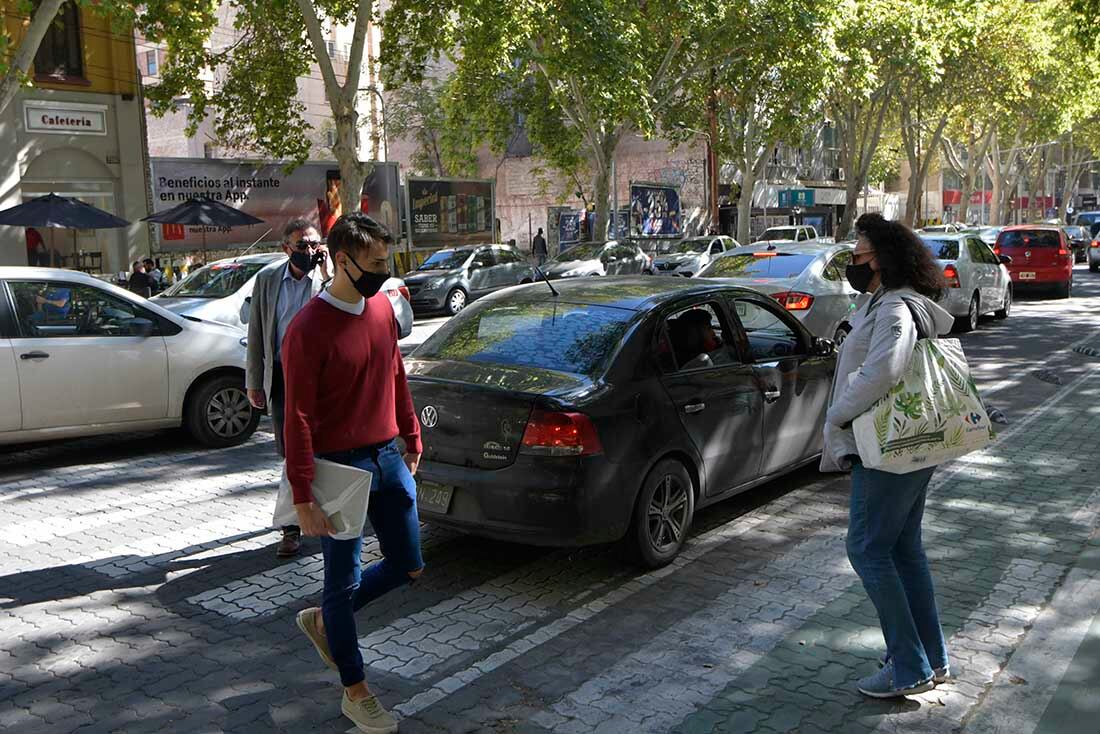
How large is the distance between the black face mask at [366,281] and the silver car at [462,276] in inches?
733

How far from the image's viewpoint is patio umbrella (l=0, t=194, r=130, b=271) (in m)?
18.7

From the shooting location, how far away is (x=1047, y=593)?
5.30 meters

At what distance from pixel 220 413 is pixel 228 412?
7 cm

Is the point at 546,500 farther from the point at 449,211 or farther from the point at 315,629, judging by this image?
the point at 449,211

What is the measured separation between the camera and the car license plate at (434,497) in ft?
17.7

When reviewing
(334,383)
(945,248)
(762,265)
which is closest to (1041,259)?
(945,248)

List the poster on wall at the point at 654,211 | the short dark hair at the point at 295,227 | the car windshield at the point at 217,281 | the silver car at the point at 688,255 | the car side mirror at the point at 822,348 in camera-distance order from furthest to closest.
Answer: the poster on wall at the point at 654,211
the silver car at the point at 688,255
the car windshield at the point at 217,281
the car side mirror at the point at 822,348
the short dark hair at the point at 295,227

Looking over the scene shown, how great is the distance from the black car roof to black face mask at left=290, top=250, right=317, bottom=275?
1.43m

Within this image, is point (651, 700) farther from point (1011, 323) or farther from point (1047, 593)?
point (1011, 323)

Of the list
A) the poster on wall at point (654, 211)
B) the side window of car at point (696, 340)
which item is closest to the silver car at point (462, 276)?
the poster on wall at point (654, 211)

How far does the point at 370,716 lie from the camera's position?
3.80m

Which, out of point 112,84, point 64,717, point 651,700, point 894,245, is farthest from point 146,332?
point 112,84

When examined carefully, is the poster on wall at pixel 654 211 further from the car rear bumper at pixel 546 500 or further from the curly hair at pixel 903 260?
the curly hair at pixel 903 260

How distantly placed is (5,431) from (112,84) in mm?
18151
